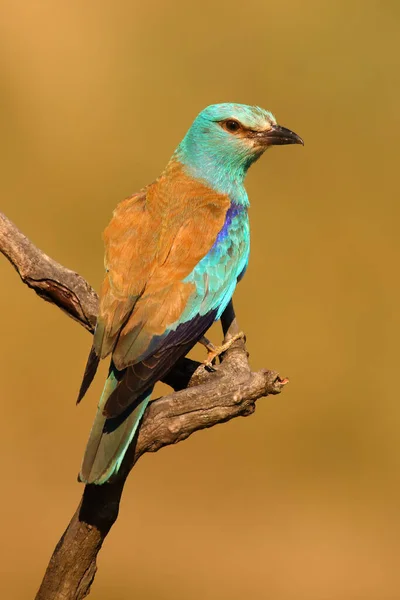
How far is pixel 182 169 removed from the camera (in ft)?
16.0

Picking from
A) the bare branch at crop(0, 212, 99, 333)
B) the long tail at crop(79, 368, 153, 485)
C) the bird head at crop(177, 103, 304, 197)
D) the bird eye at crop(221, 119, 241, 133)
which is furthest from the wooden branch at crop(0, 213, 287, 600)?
the bird eye at crop(221, 119, 241, 133)

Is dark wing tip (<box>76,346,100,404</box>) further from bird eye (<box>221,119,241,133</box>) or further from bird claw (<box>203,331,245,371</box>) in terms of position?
bird eye (<box>221,119,241,133</box>)

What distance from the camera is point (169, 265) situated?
4176 millimetres

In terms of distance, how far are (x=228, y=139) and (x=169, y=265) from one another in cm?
95

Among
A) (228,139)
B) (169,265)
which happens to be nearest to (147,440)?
(169,265)

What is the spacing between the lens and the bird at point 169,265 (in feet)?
12.4

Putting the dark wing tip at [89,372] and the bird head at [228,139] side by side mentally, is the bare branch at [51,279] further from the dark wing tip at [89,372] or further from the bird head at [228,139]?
the bird head at [228,139]

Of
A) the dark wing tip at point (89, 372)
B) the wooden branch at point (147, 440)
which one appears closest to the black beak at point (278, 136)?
the wooden branch at point (147, 440)

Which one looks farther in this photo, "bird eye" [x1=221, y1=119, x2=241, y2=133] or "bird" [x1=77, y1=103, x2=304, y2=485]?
"bird eye" [x1=221, y1=119, x2=241, y2=133]

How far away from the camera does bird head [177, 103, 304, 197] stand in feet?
15.9

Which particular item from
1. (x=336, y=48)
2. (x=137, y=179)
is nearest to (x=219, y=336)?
(x=137, y=179)

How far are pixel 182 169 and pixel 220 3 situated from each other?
442cm

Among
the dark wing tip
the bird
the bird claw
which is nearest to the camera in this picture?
the bird

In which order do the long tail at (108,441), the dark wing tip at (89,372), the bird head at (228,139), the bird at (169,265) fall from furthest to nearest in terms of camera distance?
1. the bird head at (228,139)
2. the dark wing tip at (89,372)
3. the bird at (169,265)
4. the long tail at (108,441)
